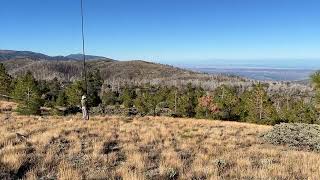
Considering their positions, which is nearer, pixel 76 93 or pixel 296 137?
pixel 296 137

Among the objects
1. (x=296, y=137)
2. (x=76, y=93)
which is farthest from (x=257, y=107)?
(x=296, y=137)

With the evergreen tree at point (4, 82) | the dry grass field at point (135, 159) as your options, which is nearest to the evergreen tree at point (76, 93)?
the evergreen tree at point (4, 82)

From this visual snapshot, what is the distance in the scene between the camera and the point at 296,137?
683 inches

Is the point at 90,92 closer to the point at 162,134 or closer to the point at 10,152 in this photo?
the point at 162,134

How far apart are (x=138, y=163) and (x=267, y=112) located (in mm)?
46790

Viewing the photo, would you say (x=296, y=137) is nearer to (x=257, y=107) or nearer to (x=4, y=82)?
(x=257, y=107)

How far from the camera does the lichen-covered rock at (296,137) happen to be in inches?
635

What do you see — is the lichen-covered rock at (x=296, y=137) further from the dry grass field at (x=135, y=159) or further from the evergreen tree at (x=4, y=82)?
the evergreen tree at (x=4, y=82)

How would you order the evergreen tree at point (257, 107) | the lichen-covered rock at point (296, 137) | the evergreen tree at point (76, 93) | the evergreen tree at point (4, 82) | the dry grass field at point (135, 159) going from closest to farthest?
the dry grass field at point (135, 159)
the lichen-covered rock at point (296, 137)
the evergreen tree at point (257, 107)
the evergreen tree at point (76, 93)
the evergreen tree at point (4, 82)

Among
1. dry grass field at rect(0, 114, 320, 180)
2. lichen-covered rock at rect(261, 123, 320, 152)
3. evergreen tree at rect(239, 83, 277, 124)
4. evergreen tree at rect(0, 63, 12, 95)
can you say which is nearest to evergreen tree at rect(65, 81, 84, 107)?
evergreen tree at rect(0, 63, 12, 95)

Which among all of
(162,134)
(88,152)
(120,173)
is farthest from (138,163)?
(162,134)

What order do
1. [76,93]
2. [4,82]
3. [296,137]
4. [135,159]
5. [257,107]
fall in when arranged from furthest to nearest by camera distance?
[4,82] → [76,93] → [257,107] → [296,137] → [135,159]

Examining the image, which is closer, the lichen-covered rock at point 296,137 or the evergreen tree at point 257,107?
the lichen-covered rock at point 296,137

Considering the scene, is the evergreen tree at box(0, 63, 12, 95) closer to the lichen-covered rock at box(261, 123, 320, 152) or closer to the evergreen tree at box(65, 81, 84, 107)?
the evergreen tree at box(65, 81, 84, 107)
